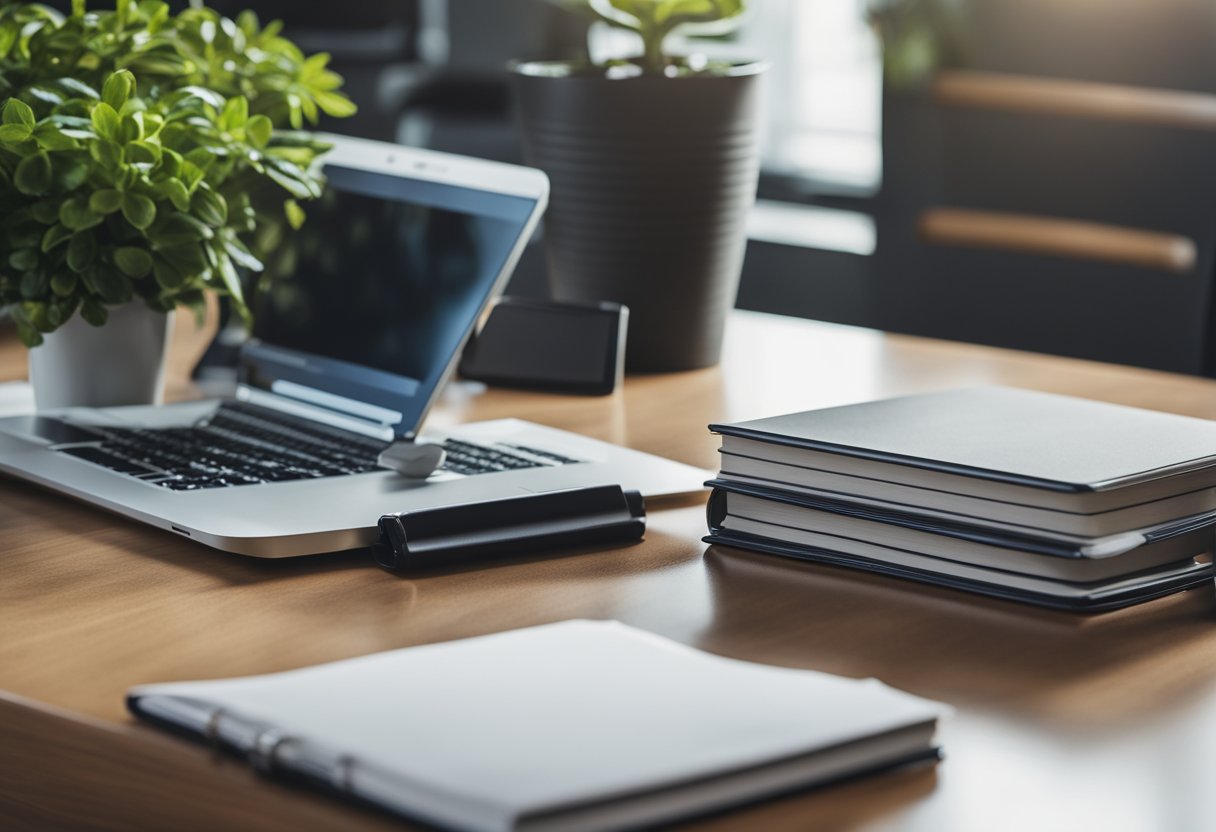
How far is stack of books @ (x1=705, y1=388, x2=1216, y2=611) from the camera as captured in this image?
791mm

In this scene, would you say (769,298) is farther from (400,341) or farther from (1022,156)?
(400,341)

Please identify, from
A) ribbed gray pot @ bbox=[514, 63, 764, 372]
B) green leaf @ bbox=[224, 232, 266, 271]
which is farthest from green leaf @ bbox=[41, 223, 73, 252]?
ribbed gray pot @ bbox=[514, 63, 764, 372]

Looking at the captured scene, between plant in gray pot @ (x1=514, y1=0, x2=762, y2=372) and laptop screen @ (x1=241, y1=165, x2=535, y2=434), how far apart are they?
0.21 m

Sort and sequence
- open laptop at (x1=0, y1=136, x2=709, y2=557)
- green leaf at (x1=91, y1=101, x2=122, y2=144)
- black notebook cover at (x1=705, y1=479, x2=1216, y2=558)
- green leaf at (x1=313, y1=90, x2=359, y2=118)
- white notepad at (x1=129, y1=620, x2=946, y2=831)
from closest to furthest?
white notepad at (x1=129, y1=620, x2=946, y2=831) < black notebook cover at (x1=705, y1=479, x2=1216, y2=558) < open laptop at (x1=0, y1=136, x2=709, y2=557) < green leaf at (x1=91, y1=101, x2=122, y2=144) < green leaf at (x1=313, y1=90, x2=359, y2=118)

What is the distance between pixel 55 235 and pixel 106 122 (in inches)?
3.2

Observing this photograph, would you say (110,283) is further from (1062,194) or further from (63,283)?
(1062,194)

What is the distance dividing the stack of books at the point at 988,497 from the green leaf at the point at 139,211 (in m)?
0.41

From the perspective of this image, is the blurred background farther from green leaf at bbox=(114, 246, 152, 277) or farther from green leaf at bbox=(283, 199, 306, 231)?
green leaf at bbox=(114, 246, 152, 277)

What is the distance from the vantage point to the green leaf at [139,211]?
1.04 metres

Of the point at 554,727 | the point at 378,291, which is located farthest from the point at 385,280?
the point at 554,727

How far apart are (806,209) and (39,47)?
11.5 feet

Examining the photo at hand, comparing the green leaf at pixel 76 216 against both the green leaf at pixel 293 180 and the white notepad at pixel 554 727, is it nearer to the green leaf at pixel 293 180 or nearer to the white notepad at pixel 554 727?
the green leaf at pixel 293 180

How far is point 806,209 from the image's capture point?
14.9 feet

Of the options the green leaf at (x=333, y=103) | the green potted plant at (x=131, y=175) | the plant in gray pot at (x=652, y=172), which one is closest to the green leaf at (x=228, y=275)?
the green potted plant at (x=131, y=175)
